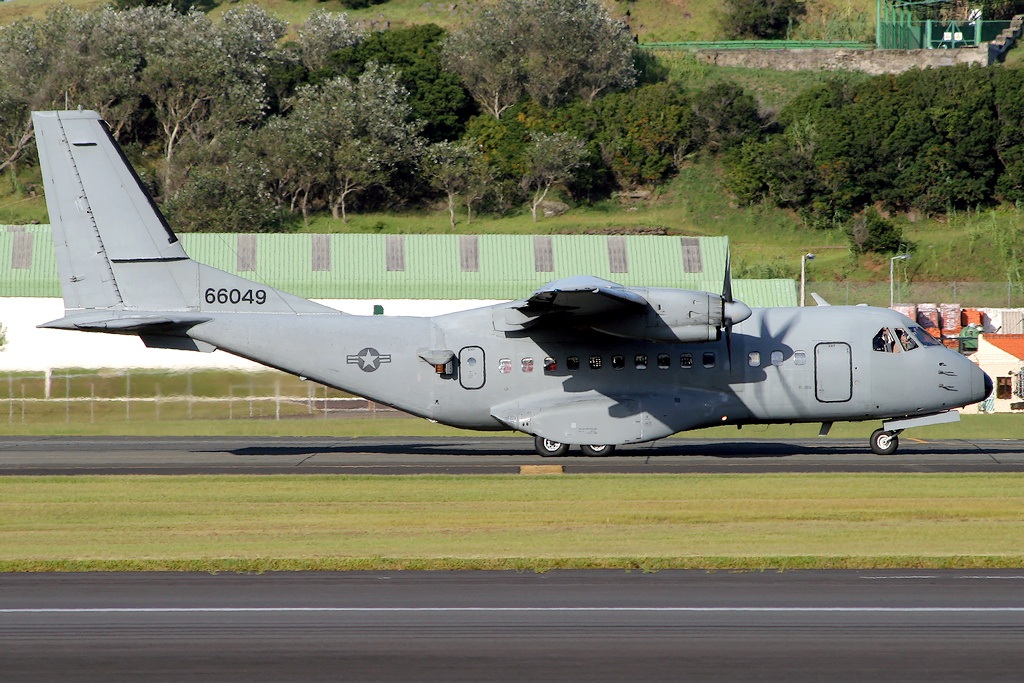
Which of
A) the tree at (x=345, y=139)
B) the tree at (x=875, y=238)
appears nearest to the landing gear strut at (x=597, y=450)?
the tree at (x=875, y=238)

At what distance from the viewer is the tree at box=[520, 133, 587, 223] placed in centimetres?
8475

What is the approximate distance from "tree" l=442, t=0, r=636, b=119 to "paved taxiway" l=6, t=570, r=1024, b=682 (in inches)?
3376

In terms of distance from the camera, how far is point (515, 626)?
11492mm

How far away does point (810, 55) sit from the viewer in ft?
348

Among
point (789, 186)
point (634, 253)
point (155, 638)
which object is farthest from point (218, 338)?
point (789, 186)

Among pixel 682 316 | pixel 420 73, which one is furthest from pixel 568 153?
pixel 682 316

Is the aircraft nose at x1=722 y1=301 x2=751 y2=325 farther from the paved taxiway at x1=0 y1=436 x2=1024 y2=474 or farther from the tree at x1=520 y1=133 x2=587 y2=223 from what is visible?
the tree at x1=520 y1=133 x2=587 y2=223

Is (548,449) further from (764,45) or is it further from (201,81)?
(764,45)

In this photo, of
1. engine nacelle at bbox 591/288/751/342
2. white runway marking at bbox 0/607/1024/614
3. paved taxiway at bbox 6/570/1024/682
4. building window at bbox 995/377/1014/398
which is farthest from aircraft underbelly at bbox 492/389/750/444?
building window at bbox 995/377/1014/398

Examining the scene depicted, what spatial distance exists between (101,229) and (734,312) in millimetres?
13915

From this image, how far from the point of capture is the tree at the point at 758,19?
117m

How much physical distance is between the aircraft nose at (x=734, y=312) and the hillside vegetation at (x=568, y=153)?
49488mm

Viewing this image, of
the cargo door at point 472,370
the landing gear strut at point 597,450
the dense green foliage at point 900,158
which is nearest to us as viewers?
the cargo door at point 472,370

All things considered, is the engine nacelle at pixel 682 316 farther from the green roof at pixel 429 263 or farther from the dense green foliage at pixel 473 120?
the dense green foliage at pixel 473 120
